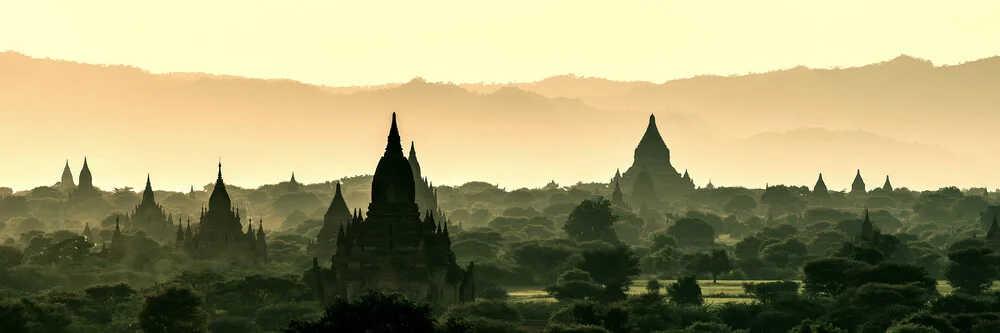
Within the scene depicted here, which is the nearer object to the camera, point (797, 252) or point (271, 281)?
point (271, 281)

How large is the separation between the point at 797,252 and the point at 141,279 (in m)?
67.6

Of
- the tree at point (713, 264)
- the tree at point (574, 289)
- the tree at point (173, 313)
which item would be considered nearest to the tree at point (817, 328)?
the tree at point (173, 313)

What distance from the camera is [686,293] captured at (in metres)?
147

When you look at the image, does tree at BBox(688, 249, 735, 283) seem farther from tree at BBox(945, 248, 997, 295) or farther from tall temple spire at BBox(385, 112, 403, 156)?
tall temple spire at BBox(385, 112, 403, 156)

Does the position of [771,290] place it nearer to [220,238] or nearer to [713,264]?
[713,264]

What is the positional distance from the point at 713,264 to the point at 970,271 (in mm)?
24719

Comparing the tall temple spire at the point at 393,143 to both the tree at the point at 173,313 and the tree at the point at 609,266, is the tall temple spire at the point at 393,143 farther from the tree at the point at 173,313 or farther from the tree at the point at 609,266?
the tree at the point at 609,266

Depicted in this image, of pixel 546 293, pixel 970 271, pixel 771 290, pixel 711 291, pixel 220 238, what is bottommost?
pixel 771 290

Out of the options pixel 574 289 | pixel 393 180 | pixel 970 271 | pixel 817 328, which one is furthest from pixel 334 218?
pixel 817 328

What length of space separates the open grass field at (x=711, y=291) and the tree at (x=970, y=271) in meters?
1.07

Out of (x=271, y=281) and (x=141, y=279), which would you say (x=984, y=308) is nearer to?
(x=271, y=281)

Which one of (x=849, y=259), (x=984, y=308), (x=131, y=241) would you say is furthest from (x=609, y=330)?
(x=131, y=241)

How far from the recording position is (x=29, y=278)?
6093 inches

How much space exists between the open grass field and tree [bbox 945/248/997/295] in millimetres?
1073
